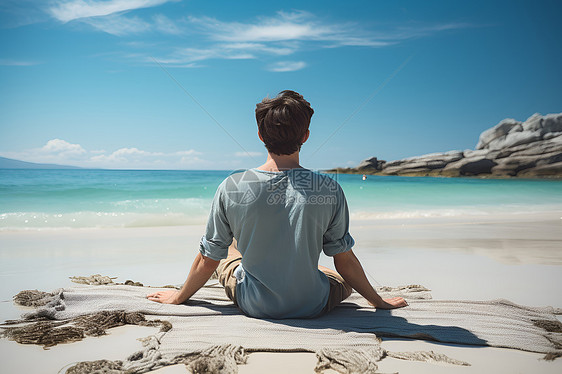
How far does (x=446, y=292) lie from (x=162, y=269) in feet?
9.65

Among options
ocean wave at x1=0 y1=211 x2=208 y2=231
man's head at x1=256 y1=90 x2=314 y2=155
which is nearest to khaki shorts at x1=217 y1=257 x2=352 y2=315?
man's head at x1=256 y1=90 x2=314 y2=155

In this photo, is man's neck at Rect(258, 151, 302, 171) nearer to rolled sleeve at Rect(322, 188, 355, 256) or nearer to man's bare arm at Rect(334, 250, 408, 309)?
rolled sleeve at Rect(322, 188, 355, 256)

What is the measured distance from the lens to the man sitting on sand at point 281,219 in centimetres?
235

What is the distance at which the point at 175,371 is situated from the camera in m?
2.03

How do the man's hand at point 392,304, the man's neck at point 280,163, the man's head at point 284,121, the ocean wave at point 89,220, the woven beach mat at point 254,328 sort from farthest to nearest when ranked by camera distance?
1. the ocean wave at point 89,220
2. the man's hand at point 392,304
3. the man's neck at point 280,163
4. the man's head at point 284,121
5. the woven beach mat at point 254,328

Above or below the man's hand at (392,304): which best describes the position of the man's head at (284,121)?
above

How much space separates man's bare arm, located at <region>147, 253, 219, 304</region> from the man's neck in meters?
0.70

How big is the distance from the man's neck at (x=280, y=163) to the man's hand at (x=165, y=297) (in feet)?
4.08

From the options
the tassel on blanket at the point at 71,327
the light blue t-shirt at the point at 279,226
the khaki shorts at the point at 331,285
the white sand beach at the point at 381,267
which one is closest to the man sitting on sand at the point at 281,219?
the light blue t-shirt at the point at 279,226

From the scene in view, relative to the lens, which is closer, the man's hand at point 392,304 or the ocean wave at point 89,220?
the man's hand at point 392,304

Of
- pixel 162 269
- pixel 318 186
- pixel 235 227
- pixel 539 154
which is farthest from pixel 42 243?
pixel 539 154

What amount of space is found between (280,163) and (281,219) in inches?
13.3

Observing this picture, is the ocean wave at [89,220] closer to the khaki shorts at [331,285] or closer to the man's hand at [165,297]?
the man's hand at [165,297]

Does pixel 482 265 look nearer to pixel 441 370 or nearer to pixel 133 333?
pixel 441 370
